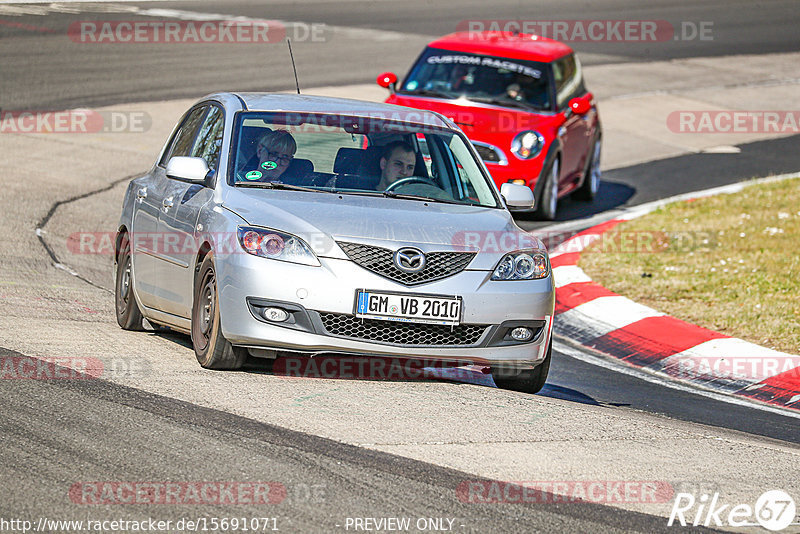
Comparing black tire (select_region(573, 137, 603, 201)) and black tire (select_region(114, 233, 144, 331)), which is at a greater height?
black tire (select_region(114, 233, 144, 331))

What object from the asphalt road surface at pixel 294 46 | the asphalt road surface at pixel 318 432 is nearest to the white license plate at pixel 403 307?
the asphalt road surface at pixel 318 432

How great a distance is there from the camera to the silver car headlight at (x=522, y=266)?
7215 mm

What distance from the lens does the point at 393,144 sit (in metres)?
8.09

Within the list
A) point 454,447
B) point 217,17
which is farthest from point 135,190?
point 217,17

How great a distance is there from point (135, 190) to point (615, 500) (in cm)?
454

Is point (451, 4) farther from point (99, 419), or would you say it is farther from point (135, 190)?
point (99, 419)

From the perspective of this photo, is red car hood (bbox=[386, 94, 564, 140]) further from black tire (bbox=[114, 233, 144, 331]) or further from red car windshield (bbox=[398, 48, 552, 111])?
black tire (bbox=[114, 233, 144, 331])

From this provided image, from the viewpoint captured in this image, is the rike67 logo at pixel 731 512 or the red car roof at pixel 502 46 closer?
the rike67 logo at pixel 731 512

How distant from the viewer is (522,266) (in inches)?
289

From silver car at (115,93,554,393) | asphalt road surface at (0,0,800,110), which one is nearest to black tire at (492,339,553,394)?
silver car at (115,93,554,393)

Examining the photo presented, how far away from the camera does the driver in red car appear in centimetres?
792

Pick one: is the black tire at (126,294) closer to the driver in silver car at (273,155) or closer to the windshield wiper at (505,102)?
the driver in silver car at (273,155)

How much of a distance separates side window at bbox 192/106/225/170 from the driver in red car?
100 centimetres

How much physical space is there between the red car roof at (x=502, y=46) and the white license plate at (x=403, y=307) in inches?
343
